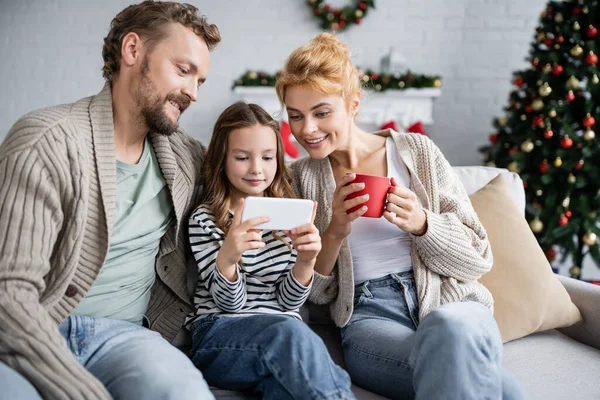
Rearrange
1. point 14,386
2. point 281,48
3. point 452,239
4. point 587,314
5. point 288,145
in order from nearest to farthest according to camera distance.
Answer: point 14,386 → point 452,239 → point 587,314 → point 288,145 → point 281,48

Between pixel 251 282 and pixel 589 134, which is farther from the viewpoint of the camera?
pixel 589 134

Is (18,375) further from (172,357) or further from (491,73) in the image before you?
(491,73)

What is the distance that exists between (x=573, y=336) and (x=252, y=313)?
112 centimetres

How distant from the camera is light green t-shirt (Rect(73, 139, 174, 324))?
1.48 meters

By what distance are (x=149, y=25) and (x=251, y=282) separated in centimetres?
74

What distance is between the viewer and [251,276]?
5.34 feet

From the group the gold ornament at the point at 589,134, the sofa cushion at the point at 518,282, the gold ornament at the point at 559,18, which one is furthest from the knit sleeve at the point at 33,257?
the gold ornament at the point at 559,18

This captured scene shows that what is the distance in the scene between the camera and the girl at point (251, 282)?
52.7 inches

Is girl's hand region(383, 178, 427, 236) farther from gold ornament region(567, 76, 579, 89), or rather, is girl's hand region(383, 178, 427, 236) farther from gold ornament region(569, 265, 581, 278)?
gold ornament region(569, 265, 581, 278)

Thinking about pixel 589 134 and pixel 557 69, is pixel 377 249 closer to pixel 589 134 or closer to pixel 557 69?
pixel 589 134

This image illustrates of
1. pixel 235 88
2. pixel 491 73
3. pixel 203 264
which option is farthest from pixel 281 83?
pixel 491 73

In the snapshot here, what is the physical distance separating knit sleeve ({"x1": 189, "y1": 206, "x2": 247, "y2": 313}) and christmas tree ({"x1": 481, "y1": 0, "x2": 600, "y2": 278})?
2292mm

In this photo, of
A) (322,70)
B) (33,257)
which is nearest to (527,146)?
(322,70)

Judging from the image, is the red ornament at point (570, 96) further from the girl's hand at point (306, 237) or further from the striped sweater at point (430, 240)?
the girl's hand at point (306, 237)
